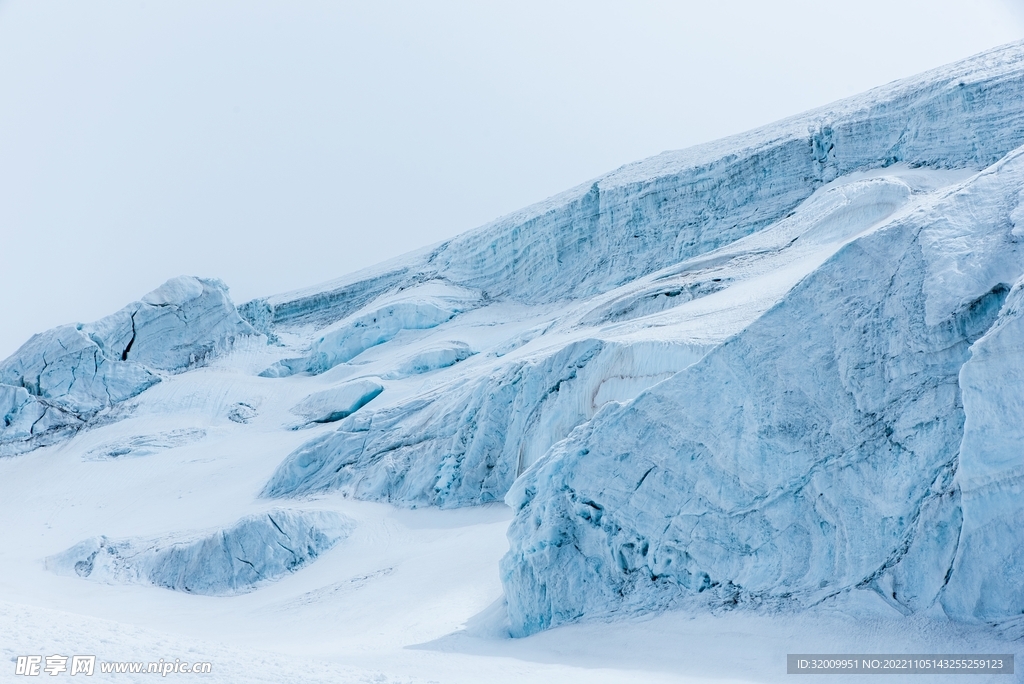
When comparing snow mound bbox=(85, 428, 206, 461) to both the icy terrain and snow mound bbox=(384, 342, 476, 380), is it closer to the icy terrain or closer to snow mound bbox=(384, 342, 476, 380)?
the icy terrain

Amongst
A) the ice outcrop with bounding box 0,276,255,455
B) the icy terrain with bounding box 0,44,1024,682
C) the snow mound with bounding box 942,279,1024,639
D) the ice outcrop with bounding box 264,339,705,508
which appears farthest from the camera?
the ice outcrop with bounding box 0,276,255,455

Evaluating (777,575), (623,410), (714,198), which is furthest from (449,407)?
(714,198)

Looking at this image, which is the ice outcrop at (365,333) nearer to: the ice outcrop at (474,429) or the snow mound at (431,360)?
the snow mound at (431,360)

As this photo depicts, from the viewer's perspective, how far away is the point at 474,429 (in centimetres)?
1379

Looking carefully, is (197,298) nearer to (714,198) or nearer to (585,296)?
(585,296)

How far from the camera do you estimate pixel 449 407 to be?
15.2 m

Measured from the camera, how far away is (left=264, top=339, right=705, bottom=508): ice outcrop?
11461 mm

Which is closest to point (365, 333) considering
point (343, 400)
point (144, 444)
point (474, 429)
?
point (343, 400)

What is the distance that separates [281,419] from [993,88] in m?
20.9

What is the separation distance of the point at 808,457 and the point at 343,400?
16.3 m

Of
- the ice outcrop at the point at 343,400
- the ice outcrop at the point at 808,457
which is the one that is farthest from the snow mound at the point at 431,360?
the ice outcrop at the point at 808,457

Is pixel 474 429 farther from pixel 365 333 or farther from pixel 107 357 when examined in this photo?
pixel 107 357

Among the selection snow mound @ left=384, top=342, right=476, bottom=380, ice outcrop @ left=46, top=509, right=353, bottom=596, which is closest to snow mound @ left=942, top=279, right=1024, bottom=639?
ice outcrop @ left=46, top=509, right=353, bottom=596

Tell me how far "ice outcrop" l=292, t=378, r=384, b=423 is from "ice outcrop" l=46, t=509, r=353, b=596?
775cm
